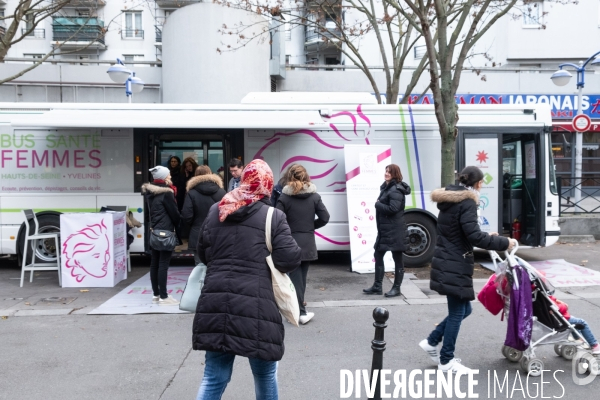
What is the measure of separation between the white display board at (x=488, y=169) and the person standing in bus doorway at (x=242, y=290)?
723cm

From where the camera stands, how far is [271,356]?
9.75 feet

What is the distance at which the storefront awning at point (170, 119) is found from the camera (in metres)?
8.43

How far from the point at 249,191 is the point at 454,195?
2008 mm

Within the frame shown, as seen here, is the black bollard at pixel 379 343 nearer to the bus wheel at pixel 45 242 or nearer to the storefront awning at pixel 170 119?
the storefront awning at pixel 170 119

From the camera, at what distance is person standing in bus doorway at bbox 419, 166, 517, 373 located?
4.34m

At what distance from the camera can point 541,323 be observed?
14.9 ft

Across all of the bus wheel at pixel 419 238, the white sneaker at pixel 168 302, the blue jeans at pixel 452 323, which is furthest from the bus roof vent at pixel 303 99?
the blue jeans at pixel 452 323

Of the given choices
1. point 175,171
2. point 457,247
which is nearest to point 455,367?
point 457,247

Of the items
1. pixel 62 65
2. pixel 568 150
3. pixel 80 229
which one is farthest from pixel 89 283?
pixel 568 150

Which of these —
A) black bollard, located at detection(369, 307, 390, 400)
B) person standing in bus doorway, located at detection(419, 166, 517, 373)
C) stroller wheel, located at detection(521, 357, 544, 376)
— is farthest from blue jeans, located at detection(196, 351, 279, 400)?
stroller wheel, located at detection(521, 357, 544, 376)

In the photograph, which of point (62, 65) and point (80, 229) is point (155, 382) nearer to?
point (80, 229)

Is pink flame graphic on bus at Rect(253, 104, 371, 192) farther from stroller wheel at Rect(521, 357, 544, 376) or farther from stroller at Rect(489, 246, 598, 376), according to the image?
stroller wheel at Rect(521, 357, 544, 376)

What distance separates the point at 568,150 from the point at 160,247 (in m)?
20.6

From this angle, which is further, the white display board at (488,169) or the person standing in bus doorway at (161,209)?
the white display board at (488,169)
